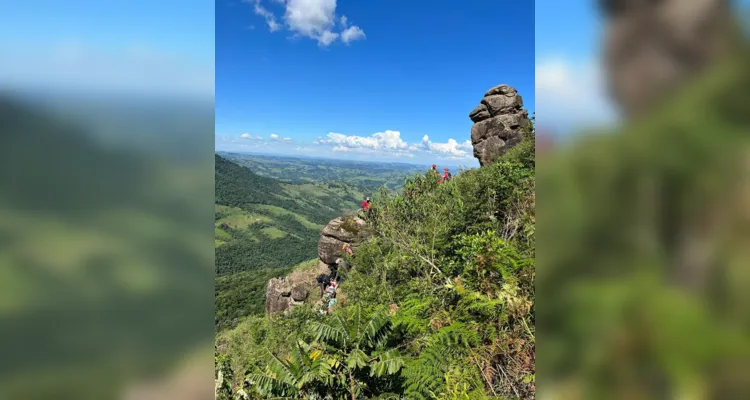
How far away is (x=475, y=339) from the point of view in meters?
2.89

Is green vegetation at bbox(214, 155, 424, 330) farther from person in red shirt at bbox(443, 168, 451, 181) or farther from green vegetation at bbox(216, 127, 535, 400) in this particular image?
green vegetation at bbox(216, 127, 535, 400)

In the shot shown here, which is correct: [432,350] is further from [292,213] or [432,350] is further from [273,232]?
[292,213]

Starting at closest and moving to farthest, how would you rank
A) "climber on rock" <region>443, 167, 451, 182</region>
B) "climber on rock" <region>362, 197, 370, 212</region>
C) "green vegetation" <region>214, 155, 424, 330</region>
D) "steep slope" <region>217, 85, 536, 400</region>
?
1. "steep slope" <region>217, 85, 536, 400</region>
2. "climber on rock" <region>443, 167, 451, 182</region>
3. "climber on rock" <region>362, 197, 370, 212</region>
4. "green vegetation" <region>214, 155, 424, 330</region>

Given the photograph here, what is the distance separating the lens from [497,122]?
60.0 feet

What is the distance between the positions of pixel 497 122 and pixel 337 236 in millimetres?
9414
